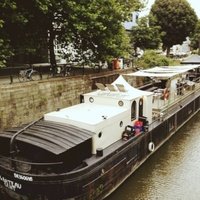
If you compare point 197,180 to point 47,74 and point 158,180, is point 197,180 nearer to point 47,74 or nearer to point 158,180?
point 158,180

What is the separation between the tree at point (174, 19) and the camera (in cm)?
4444

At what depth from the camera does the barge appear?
30.0 ft

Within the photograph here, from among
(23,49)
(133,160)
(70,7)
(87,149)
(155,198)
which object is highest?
(70,7)

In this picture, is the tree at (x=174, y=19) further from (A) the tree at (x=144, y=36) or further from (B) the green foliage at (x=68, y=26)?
(B) the green foliage at (x=68, y=26)

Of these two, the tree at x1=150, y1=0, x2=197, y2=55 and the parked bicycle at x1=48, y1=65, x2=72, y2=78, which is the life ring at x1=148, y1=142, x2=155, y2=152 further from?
the tree at x1=150, y1=0, x2=197, y2=55

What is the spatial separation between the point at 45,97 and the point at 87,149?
6440mm

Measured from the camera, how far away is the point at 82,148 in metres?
10.1

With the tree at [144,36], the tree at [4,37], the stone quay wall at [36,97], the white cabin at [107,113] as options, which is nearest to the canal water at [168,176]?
the white cabin at [107,113]

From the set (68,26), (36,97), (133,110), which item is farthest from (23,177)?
(68,26)

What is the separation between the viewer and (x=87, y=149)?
10.4m

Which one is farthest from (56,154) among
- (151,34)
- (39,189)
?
(151,34)

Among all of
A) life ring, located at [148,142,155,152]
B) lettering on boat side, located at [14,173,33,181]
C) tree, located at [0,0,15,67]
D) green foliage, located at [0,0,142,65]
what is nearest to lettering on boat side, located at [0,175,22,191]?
lettering on boat side, located at [14,173,33,181]

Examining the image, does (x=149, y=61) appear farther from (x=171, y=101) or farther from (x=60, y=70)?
(x=171, y=101)

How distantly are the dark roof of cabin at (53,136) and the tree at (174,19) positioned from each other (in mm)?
36283
